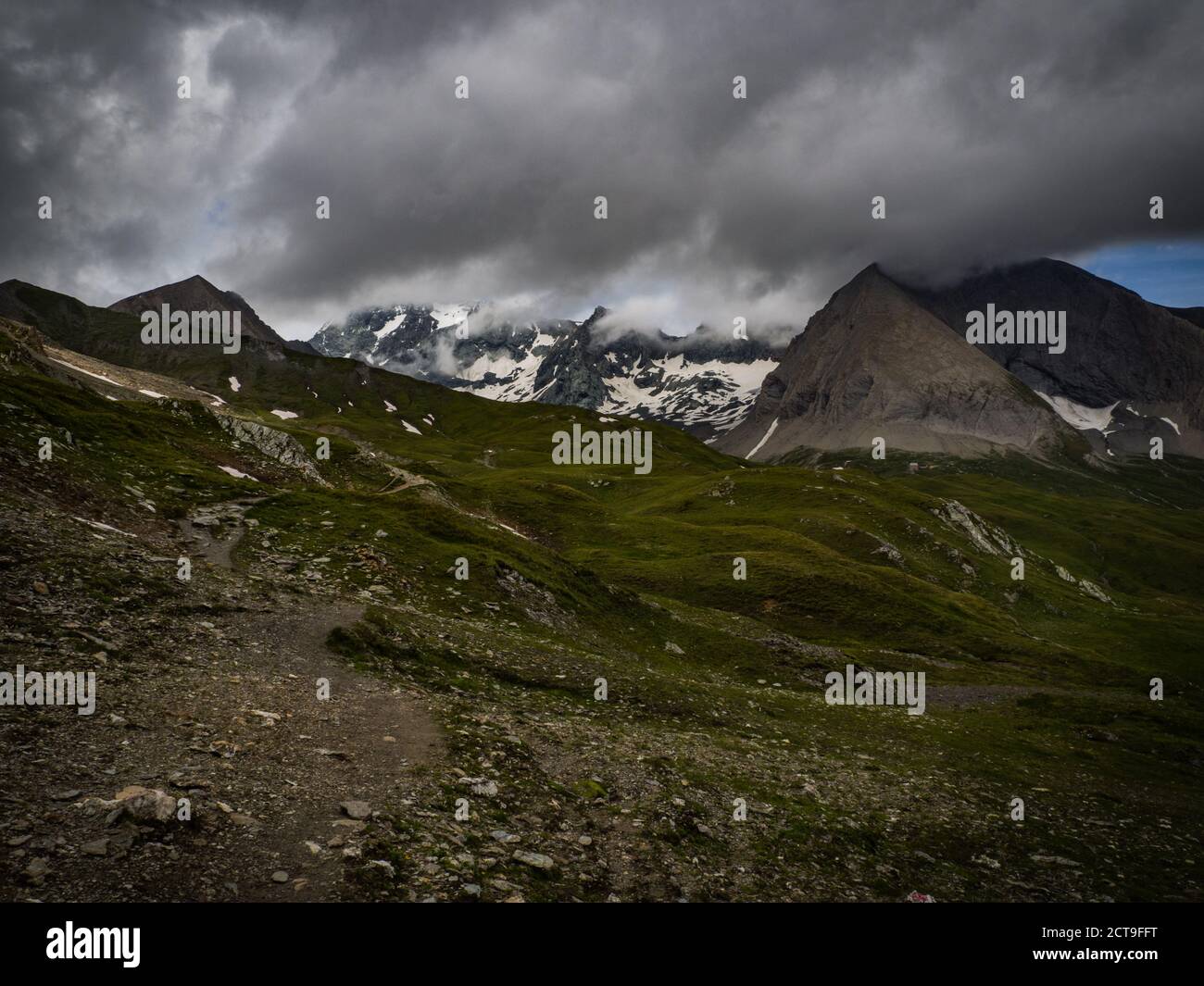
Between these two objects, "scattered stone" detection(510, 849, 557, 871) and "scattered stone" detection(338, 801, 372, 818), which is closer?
"scattered stone" detection(338, 801, 372, 818)

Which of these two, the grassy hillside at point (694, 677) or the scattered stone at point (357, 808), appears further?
the grassy hillside at point (694, 677)

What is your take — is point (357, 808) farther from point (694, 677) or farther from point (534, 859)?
point (694, 677)

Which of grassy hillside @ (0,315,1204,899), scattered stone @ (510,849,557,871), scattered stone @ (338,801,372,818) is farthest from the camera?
grassy hillside @ (0,315,1204,899)

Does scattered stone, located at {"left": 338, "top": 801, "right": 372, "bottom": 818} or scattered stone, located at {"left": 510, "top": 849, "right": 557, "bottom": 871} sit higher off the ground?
scattered stone, located at {"left": 338, "top": 801, "right": 372, "bottom": 818}

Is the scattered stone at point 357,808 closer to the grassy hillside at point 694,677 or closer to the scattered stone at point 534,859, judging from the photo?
the grassy hillside at point 694,677

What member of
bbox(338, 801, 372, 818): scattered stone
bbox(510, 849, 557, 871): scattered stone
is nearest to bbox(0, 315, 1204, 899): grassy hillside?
bbox(510, 849, 557, 871): scattered stone

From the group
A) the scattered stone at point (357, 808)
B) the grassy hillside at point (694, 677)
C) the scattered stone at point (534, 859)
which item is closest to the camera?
the scattered stone at point (357, 808)

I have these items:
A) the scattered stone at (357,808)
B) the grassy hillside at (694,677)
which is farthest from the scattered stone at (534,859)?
the scattered stone at (357,808)

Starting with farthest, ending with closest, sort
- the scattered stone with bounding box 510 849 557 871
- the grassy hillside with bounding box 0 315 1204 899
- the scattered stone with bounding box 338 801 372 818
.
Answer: the grassy hillside with bounding box 0 315 1204 899
the scattered stone with bounding box 510 849 557 871
the scattered stone with bounding box 338 801 372 818

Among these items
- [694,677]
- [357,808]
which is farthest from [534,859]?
[694,677]

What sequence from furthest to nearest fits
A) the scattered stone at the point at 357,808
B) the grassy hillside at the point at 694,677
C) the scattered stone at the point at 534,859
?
the grassy hillside at the point at 694,677
the scattered stone at the point at 534,859
the scattered stone at the point at 357,808

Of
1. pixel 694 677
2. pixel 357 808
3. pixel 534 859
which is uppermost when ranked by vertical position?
pixel 357 808

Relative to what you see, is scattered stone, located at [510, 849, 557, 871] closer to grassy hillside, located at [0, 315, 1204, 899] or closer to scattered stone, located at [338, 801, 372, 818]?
grassy hillside, located at [0, 315, 1204, 899]
